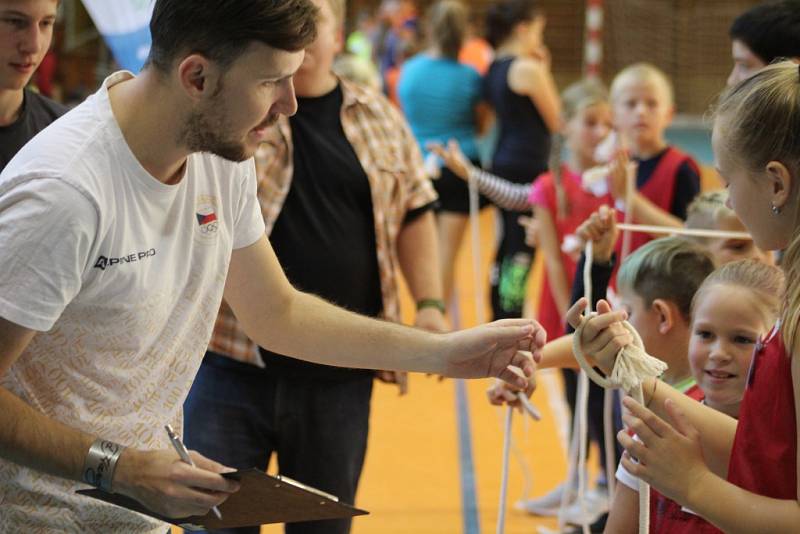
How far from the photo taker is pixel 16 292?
56.8 inches

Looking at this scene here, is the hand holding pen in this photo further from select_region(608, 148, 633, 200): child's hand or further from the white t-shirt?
select_region(608, 148, 633, 200): child's hand

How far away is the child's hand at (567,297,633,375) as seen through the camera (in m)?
1.70

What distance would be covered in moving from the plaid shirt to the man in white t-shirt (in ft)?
2.42

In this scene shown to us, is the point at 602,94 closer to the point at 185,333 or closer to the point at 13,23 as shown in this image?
the point at 13,23

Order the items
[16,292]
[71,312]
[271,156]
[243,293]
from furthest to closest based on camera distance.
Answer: [271,156], [243,293], [71,312], [16,292]

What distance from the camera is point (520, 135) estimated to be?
5.79m

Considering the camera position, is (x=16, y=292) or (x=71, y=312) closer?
(x=16, y=292)

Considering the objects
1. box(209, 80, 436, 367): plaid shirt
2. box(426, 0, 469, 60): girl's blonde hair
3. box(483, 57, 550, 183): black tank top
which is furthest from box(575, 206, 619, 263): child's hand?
box(426, 0, 469, 60): girl's blonde hair

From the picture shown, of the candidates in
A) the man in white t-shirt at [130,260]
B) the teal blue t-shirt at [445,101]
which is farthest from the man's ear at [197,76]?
the teal blue t-shirt at [445,101]

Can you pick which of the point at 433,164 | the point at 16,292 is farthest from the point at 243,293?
the point at 433,164

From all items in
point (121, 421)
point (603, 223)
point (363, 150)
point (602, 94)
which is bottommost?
point (121, 421)

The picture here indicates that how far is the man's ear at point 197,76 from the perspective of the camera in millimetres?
1594

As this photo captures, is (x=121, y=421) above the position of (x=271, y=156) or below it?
below

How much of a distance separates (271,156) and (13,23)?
63 centimetres
